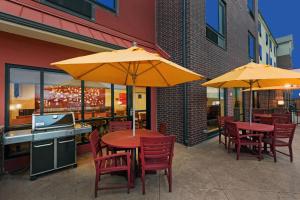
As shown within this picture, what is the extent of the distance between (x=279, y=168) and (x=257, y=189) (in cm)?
155

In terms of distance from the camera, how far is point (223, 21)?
30.9 ft

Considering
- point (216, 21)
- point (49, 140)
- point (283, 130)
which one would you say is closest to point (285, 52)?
point (216, 21)

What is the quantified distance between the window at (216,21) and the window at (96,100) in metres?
5.16

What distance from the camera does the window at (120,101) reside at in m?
6.82

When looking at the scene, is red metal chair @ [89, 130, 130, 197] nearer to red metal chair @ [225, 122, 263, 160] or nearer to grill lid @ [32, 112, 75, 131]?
grill lid @ [32, 112, 75, 131]

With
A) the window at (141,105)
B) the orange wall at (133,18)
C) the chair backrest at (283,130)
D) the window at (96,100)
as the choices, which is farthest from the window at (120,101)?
the chair backrest at (283,130)

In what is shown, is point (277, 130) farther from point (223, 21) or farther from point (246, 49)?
point (246, 49)

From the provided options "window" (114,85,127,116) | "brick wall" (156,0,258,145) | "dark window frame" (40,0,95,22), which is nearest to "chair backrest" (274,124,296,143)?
"brick wall" (156,0,258,145)

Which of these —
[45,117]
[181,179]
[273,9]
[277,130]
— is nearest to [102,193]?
[181,179]

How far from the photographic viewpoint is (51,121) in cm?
417

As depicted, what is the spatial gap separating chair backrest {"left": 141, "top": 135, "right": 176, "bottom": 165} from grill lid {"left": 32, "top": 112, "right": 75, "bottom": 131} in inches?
87.4

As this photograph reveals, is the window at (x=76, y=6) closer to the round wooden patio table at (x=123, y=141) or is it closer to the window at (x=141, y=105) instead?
the window at (x=141, y=105)

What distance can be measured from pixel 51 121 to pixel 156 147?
259 cm

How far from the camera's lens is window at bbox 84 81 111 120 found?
19.8 feet
